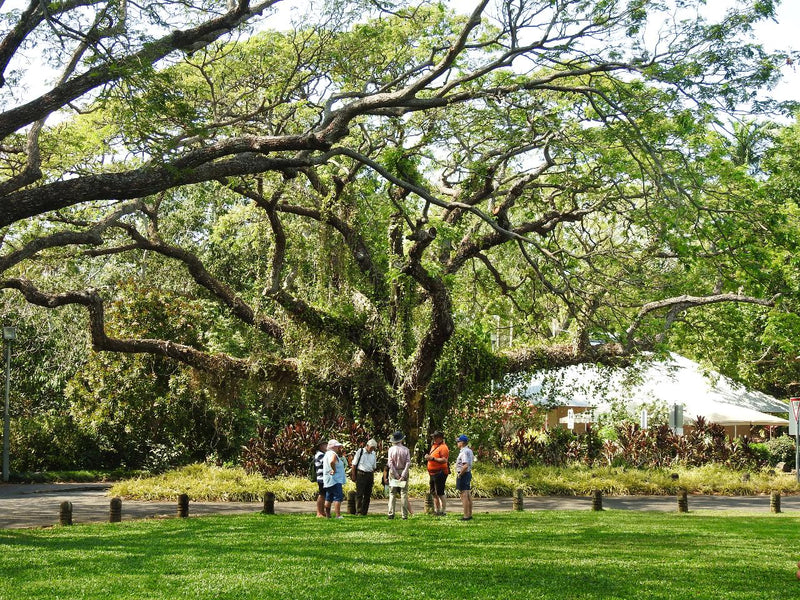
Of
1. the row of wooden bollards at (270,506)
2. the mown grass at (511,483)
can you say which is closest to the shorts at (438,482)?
the row of wooden bollards at (270,506)

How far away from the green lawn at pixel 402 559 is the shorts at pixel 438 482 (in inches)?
24.0

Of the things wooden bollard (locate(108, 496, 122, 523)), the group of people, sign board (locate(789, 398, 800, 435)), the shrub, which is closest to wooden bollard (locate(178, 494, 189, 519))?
wooden bollard (locate(108, 496, 122, 523))

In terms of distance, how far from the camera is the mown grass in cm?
2017

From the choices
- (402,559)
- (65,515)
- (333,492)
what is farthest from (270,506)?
(402,559)

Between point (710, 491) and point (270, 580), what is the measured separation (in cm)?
1737

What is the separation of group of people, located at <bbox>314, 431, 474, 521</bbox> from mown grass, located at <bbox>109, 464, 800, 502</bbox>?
400 centimetres

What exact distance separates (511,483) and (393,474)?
667 centimetres

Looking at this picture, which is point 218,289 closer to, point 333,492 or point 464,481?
point 333,492

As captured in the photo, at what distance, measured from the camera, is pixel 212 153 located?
1144cm

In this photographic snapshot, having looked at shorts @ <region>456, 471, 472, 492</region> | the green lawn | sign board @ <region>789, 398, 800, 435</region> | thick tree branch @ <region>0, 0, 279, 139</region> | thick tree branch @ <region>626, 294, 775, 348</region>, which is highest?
thick tree branch @ <region>0, 0, 279, 139</region>

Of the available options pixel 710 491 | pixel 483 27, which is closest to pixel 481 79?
pixel 483 27

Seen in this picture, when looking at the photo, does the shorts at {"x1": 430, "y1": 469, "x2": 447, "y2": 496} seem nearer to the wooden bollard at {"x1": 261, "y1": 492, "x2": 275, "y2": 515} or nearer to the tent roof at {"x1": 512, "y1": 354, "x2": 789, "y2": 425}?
the wooden bollard at {"x1": 261, "y1": 492, "x2": 275, "y2": 515}

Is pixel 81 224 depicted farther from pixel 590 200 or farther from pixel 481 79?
pixel 590 200

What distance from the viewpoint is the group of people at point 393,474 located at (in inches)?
615
